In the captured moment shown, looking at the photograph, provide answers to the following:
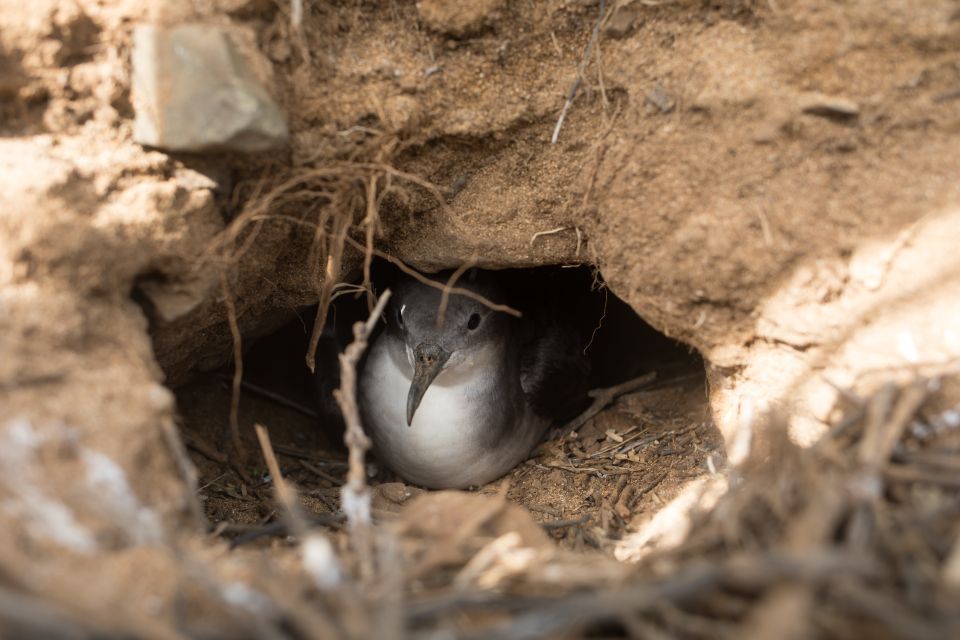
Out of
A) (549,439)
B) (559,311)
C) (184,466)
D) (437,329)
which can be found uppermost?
(184,466)

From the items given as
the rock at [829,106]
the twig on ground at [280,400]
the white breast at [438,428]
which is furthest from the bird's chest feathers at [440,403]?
the rock at [829,106]

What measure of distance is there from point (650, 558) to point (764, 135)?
133 centimetres

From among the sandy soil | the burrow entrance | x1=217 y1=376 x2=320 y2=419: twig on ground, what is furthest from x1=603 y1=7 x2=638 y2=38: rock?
x1=217 y1=376 x2=320 y2=419: twig on ground

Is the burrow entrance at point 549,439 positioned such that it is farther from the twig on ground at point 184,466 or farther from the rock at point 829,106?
the rock at point 829,106

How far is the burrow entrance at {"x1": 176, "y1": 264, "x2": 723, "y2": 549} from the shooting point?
3024 mm

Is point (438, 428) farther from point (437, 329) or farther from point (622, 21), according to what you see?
point (622, 21)

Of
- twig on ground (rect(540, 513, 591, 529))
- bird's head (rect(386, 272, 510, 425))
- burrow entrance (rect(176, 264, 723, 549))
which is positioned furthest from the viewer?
bird's head (rect(386, 272, 510, 425))

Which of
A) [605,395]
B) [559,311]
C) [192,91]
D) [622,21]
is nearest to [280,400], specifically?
[559,311]

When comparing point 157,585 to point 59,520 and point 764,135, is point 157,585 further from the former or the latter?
point 764,135

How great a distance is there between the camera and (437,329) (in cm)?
321

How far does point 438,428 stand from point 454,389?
20cm

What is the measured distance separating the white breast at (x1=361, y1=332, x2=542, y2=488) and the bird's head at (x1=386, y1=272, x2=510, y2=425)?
0.30 feet

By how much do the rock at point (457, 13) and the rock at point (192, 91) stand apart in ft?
2.07

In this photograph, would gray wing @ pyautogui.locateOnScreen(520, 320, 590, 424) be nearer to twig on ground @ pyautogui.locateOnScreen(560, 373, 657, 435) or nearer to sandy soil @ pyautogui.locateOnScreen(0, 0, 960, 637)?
twig on ground @ pyautogui.locateOnScreen(560, 373, 657, 435)
